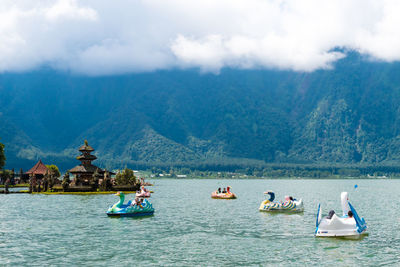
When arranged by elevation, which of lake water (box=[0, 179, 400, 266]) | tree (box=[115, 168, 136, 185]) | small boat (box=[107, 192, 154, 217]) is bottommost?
lake water (box=[0, 179, 400, 266])

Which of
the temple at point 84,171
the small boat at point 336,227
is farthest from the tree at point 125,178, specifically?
the small boat at point 336,227

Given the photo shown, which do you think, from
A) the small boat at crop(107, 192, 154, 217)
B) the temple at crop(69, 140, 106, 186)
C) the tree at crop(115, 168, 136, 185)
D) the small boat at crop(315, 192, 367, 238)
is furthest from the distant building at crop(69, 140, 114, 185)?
the small boat at crop(315, 192, 367, 238)

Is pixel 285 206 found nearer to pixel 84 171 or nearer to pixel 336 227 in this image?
pixel 336 227

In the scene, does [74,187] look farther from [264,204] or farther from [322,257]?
[322,257]

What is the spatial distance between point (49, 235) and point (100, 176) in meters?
111

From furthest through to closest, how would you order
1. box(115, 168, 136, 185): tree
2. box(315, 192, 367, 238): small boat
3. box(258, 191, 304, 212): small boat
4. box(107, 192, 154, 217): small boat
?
box(115, 168, 136, 185): tree, box(258, 191, 304, 212): small boat, box(107, 192, 154, 217): small boat, box(315, 192, 367, 238): small boat

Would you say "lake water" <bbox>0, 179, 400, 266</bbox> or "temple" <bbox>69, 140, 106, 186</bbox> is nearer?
"lake water" <bbox>0, 179, 400, 266</bbox>

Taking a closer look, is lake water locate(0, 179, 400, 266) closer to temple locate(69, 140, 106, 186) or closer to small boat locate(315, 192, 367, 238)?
small boat locate(315, 192, 367, 238)

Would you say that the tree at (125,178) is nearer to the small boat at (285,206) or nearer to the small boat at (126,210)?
the small boat at (285,206)

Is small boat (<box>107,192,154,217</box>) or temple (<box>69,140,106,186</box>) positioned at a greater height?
temple (<box>69,140,106,186</box>)

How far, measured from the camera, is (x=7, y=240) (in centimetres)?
4956

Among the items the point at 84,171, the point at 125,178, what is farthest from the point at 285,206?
the point at 84,171

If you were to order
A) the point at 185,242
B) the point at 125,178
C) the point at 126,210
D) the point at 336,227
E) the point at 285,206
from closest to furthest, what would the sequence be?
1. the point at 185,242
2. the point at 336,227
3. the point at 126,210
4. the point at 285,206
5. the point at 125,178

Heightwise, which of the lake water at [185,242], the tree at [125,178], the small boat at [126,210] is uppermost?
the tree at [125,178]
